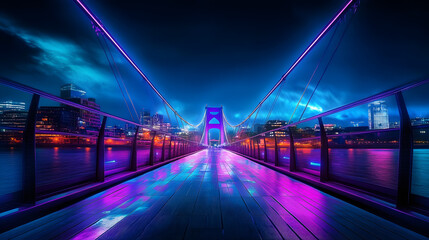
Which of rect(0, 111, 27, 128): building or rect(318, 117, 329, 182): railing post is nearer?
rect(0, 111, 27, 128): building

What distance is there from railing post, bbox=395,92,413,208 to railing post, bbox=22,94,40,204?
304 cm

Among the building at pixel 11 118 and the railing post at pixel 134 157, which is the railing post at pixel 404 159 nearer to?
the building at pixel 11 118

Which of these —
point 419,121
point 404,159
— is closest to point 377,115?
point 419,121

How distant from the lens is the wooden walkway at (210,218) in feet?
4.23

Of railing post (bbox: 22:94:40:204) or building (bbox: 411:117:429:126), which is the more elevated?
building (bbox: 411:117:429:126)

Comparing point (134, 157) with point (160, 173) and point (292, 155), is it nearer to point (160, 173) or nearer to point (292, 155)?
point (160, 173)

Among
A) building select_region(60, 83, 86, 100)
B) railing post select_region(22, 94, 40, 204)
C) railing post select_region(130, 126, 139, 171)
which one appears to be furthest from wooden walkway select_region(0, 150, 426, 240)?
building select_region(60, 83, 86, 100)

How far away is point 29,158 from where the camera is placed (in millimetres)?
1586

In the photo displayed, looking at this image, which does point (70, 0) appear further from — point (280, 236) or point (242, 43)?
point (242, 43)

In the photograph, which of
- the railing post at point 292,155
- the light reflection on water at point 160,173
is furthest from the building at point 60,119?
the railing post at point 292,155

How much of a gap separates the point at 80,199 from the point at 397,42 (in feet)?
40.7

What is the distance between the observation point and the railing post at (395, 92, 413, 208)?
1.52m

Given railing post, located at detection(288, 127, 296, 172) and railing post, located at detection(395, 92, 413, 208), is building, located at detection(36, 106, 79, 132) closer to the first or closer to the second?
railing post, located at detection(395, 92, 413, 208)

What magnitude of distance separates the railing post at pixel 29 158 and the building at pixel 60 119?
0.49ft
